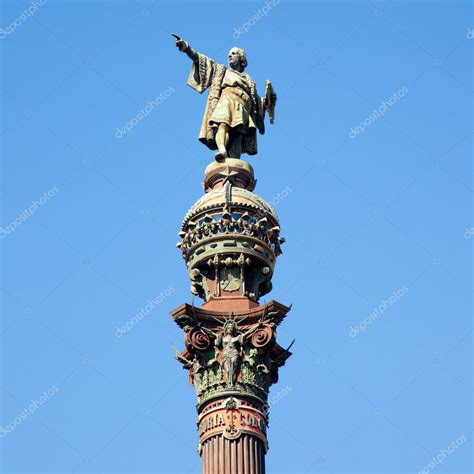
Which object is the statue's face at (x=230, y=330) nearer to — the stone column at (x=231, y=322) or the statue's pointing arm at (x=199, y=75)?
the stone column at (x=231, y=322)

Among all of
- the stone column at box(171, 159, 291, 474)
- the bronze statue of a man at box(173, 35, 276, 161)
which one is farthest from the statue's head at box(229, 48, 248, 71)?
the stone column at box(171, 159, 291, 474)

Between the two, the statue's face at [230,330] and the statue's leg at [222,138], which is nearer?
the statue's face at [230,330]

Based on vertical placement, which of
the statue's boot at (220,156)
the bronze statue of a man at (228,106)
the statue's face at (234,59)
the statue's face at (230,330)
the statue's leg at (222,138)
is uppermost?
the statue's face at (234,59)

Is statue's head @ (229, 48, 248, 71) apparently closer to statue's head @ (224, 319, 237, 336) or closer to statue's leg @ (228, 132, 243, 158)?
statue's leg @ (228, 132, 243, 158)

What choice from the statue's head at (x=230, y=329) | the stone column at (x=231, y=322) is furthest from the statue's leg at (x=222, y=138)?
the statue's head at (x=230, y=329)

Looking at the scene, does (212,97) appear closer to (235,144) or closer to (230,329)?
(235,144)

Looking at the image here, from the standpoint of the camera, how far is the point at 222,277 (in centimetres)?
3575

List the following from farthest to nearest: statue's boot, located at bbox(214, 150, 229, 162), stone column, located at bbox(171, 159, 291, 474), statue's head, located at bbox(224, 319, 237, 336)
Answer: statue's boot, located at bbox(214, 150, 229, 162), statue's head, located at bbox(224, 319, 237, 336), stone column, located at bbox(171, 159, 291, 474)

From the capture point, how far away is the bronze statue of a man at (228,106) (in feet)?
130

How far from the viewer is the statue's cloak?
1575 inches

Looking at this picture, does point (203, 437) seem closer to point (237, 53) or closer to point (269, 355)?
point (269, 355)

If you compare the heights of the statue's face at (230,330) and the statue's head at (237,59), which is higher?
the statue's head at (237,59)

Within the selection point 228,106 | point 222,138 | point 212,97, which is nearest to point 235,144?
point 222,138

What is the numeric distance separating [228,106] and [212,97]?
670 mm
